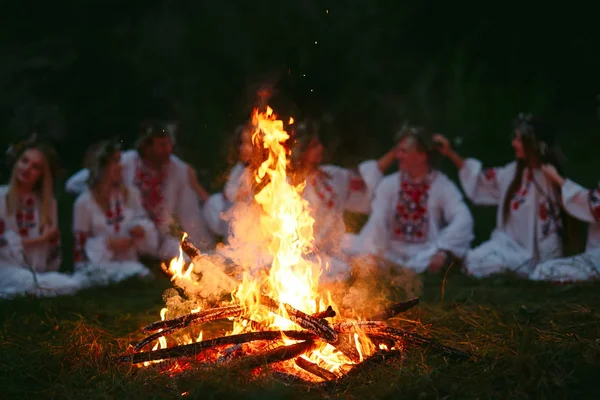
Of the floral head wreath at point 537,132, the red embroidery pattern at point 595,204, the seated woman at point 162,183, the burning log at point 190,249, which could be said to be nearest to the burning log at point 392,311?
the burning log at point 190,249

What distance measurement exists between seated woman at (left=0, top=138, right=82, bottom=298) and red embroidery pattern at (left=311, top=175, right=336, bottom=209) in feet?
8.63

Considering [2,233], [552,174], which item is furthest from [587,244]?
[2,233]

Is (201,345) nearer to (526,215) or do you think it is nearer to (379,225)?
(379,225)

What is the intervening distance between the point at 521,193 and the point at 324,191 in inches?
82.5

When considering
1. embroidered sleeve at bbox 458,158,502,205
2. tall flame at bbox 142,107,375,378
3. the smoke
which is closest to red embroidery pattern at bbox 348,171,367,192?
embroidered sleeve at bbox 458,158,502,205

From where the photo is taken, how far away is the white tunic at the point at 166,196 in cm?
865

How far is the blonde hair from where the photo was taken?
7215 mm

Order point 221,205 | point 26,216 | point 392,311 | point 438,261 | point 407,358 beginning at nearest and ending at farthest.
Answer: point 407,358 → point 392,311 → point 26,216 → point 438,261 → point 221,205

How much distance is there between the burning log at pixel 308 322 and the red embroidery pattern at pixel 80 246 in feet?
12.7

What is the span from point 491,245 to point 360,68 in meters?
3.29

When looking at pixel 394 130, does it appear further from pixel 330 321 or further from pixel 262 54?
pixel 330 321

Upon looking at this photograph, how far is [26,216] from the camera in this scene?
7.29 meters

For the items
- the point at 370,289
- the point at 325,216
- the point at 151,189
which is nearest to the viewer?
the point at 370,289

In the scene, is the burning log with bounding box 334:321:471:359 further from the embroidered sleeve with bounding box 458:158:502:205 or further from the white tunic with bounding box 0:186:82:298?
the embroidered sleeve with bounding box 458:158:502:205
